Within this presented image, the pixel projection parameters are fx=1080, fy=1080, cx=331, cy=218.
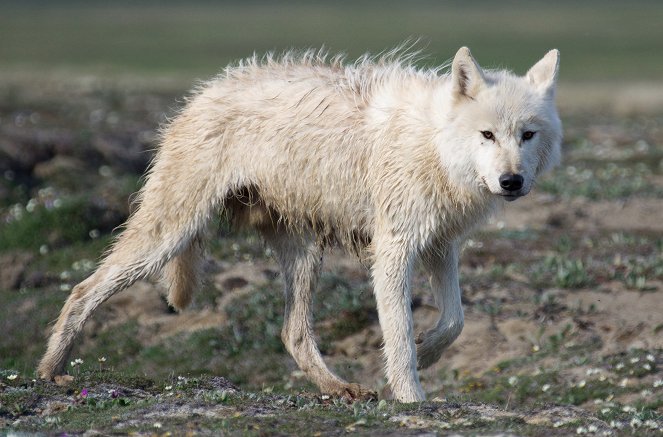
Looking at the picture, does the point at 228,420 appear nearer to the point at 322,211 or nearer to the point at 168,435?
the point at 168,435

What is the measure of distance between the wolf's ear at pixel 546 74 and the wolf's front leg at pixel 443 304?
4.84 ft

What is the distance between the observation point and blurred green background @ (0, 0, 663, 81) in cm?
7312

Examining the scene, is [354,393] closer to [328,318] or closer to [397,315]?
[397,315]

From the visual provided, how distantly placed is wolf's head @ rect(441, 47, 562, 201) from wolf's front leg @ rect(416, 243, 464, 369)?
99 centimetres

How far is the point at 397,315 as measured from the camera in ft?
27.6

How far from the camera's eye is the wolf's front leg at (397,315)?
27.2ft

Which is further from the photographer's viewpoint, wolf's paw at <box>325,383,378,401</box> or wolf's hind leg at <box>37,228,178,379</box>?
wolf's hind leg at <box>37,228,178,379</box>

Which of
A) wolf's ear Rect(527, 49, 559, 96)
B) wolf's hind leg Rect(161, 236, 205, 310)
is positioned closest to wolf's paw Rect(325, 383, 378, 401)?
wolf's hind leg Rect(161, 236, 205, 310)

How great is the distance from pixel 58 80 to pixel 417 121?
31.6 m

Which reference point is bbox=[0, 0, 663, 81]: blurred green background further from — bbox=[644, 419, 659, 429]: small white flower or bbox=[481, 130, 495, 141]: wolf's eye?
bbox=[644, 419, 659, 429]: small white flower

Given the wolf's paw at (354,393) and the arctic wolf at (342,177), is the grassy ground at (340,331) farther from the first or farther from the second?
the arctic wolf at (342,177)

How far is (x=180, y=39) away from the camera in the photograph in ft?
308

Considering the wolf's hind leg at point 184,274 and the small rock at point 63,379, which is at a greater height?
the wolf's hind leg at point 184,274

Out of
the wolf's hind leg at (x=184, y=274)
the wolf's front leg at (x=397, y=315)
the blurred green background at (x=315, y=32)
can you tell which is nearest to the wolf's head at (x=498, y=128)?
the wolf's front leg at (x=397, y=315)
